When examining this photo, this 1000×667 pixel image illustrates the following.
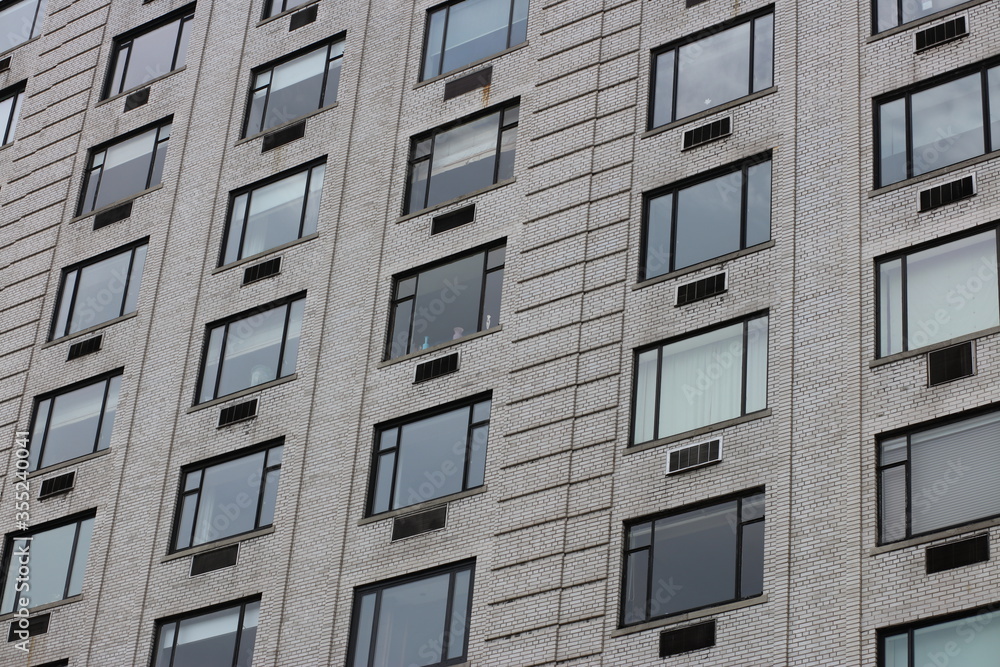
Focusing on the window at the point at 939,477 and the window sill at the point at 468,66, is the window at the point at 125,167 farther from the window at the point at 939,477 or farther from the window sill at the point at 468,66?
the window at the point at 939,477

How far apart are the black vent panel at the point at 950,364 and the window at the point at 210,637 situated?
13.1 metres

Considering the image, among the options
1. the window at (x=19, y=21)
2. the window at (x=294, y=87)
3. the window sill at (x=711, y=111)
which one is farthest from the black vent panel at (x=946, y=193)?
the window at (x=19, y=21)

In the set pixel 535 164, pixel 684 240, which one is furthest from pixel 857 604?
pixel 535 164

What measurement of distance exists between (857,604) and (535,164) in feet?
40.5

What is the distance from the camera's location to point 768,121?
32031 millimetres

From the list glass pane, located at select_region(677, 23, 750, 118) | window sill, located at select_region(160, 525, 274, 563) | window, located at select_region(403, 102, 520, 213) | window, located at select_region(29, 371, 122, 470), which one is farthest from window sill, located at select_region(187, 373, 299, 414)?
glass pane, located at select_region(677, 23, 750, 118)

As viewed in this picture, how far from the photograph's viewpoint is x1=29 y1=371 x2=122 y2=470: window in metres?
37.8

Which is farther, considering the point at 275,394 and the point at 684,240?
the point at 275,394

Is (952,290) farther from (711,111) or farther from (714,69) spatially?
(714,69)

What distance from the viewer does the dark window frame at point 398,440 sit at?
1262 inches

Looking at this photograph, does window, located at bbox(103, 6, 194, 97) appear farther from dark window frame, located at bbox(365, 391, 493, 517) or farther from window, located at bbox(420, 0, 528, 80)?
dark window frame, located at bbox(365, 391, 493, 517)

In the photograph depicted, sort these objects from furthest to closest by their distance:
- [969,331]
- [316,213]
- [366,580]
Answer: [316,213] < [366,580] < [969,331]

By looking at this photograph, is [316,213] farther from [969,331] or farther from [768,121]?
[969,331]

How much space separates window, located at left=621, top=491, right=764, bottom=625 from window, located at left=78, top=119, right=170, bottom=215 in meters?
17.5
